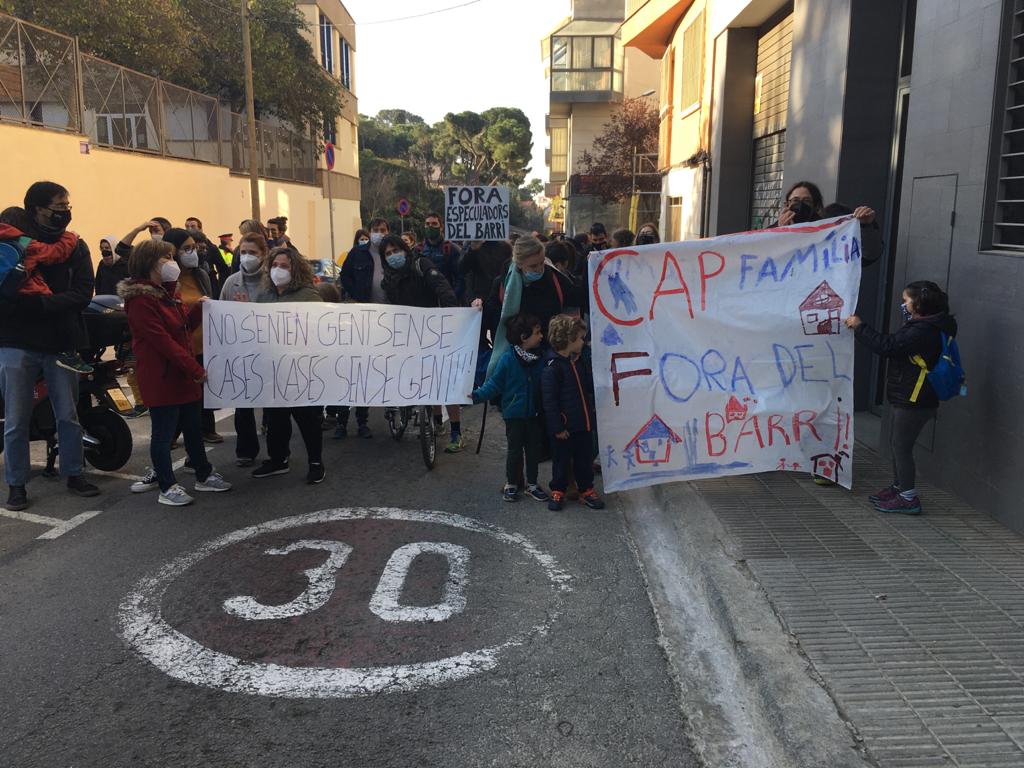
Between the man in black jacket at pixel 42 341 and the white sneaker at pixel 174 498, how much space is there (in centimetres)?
73

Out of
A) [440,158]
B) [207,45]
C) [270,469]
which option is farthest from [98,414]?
[440,158]

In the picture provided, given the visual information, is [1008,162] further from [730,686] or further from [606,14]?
[606,14]

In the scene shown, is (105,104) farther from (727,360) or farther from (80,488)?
(727,360)

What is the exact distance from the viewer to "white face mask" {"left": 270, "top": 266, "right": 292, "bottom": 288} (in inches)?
258

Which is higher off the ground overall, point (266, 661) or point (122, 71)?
point (122, 71)

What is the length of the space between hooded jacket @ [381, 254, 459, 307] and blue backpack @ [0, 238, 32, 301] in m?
2.95

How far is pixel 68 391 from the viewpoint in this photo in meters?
6.07

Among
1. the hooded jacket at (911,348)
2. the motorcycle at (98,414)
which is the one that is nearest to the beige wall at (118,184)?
the motorcycle at (98,414)

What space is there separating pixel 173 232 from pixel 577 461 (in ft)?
12.5

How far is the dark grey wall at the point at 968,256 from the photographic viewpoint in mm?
5180

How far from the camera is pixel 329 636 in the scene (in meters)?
4.05

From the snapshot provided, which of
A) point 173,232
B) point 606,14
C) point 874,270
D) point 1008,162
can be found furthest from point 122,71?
point 606,14

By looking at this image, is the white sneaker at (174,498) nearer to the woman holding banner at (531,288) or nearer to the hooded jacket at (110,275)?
the woman holding banner at (531,288)

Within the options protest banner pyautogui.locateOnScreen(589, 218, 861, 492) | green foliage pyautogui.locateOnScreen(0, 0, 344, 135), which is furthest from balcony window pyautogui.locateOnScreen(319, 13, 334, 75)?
protest banner pyautogui.locateOnScreen(589, 218, 861, 492)
